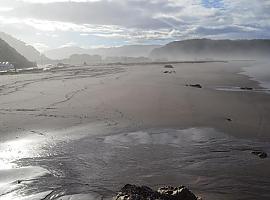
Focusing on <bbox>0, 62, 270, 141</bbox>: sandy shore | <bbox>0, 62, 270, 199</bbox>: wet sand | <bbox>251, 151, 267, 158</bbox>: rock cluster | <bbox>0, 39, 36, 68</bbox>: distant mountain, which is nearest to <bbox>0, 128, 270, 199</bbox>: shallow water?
<bbox>0, 62, 270, 199</bbox>: wet sand

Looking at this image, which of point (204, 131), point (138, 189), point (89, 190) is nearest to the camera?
point (138, 189)

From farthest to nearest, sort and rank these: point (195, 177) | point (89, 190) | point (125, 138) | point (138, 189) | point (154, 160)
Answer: point (125, 138)
point (154, 160)
point (195, 177)
point (89, 190)
point (138, 189)

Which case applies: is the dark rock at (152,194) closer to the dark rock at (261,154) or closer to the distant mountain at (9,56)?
the dark rock at (261,154)

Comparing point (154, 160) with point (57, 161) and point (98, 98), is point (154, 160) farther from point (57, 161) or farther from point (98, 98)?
point (98, 98)

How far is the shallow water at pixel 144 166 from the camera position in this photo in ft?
23.4

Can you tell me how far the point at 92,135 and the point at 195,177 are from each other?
4975 mm

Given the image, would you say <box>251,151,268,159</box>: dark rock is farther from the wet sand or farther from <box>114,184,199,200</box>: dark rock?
<box>114,184,199,200</box>: dark rock

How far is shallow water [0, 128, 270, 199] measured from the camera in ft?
23.4

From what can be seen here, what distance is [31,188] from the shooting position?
23.9ft

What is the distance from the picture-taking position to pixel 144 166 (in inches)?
337

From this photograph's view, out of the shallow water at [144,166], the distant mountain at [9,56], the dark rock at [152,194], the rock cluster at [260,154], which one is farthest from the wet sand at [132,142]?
the distant mountain at [9,56]

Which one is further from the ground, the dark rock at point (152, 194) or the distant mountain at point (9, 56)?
the distant mountain at point (9, 56)

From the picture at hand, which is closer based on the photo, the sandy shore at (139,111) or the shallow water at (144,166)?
the shallow water at (144,166)

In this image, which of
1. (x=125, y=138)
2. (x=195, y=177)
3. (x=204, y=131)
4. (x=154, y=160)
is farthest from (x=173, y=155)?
(x=204, y=131)
